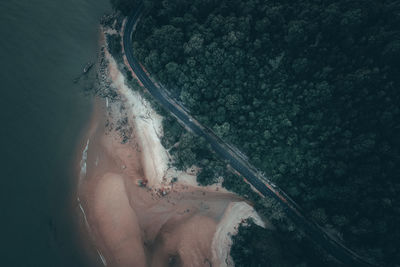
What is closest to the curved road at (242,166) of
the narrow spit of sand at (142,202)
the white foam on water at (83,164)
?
the narrow spit of sand at (142,202)

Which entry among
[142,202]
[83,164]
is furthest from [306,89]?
[83,164]

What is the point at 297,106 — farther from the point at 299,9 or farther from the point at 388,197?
the point at 388,197

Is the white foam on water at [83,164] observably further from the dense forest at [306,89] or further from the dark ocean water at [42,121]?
the dense forest at [306,89]

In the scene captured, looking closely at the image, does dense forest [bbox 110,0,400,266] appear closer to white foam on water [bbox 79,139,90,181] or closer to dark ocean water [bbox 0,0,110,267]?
dark ocean water [bbox 0,0,110,267]

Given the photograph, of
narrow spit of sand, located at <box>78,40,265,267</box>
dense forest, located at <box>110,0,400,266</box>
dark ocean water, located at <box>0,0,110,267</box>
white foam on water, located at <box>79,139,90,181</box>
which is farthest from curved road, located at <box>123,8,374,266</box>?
white foam on water, located at <box>79,139,90,181</box>

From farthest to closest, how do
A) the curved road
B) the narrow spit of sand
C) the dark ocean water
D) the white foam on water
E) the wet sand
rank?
1. the white foam on water
2. the narrow spit of sand
3. the wet sand
4. the curved road
5. the dark ocean water
